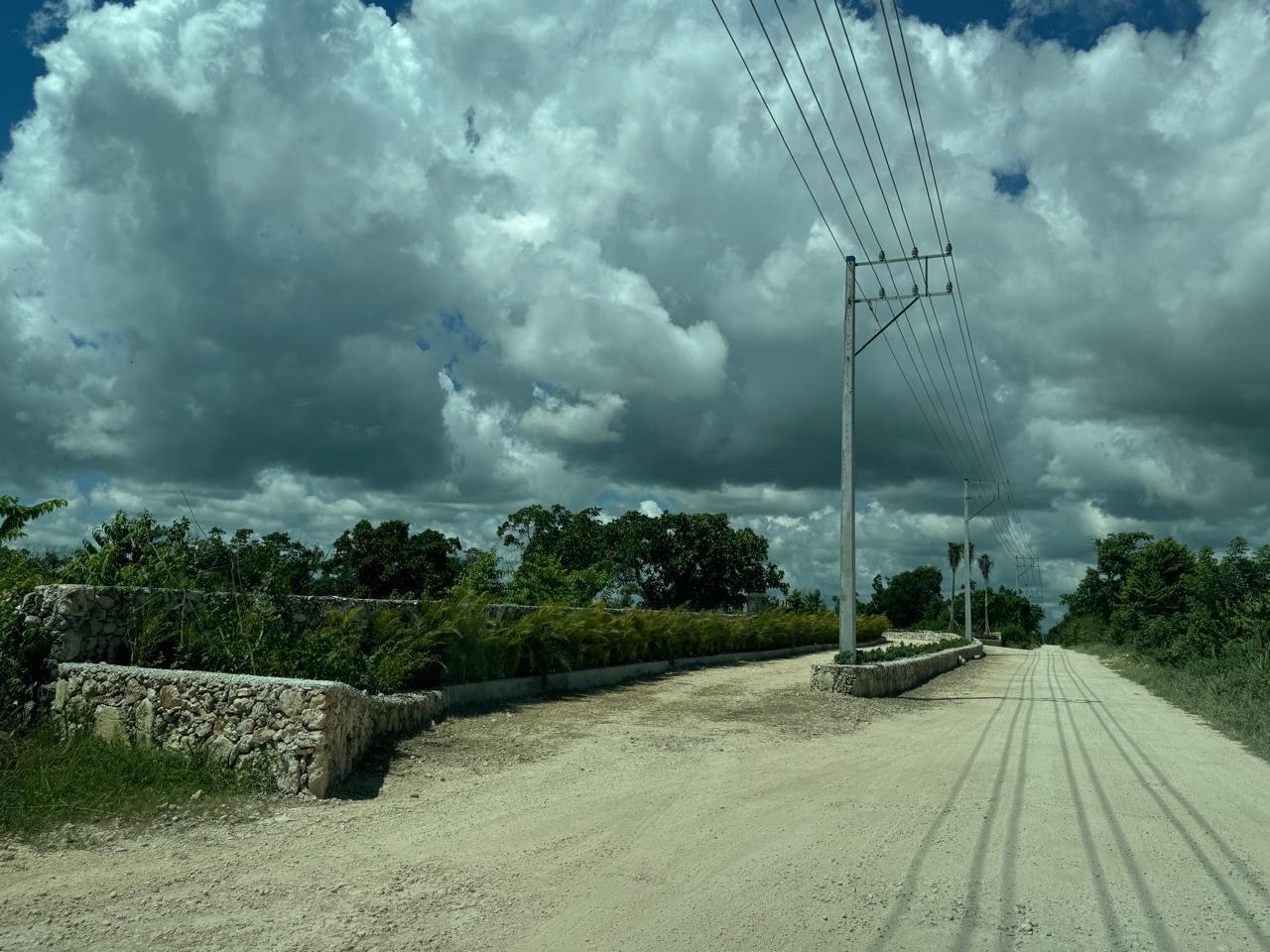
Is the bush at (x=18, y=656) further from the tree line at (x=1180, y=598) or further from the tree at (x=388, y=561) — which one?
the tree at (x=388, y=561)

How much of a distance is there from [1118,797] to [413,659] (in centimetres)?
814

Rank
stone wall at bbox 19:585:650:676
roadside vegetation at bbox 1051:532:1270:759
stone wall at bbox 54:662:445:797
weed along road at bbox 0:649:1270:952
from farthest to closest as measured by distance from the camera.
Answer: roadside vegetation at bbox 1051:532:1270:759, stone wall at bbox 19:585:650:676, stone wall at bbox 54:662:445:797, weed along road at bbox 0:649:1270:952

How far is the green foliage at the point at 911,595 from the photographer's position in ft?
371

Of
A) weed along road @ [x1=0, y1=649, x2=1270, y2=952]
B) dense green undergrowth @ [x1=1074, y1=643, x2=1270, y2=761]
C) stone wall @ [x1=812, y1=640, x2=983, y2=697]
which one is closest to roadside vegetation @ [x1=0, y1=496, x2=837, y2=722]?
weed along road @ [x1=0, y1=649, x2=1270, y2=952]

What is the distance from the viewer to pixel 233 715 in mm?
8562

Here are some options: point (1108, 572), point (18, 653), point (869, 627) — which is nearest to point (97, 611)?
point (18, 653)

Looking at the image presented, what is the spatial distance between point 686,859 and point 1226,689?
1894 centimetres

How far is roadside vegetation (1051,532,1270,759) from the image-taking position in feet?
62.3

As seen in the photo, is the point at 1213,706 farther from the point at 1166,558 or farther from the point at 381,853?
the point at 1166,558

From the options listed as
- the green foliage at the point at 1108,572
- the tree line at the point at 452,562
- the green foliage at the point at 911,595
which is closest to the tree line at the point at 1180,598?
the green foliage at the point at 1108,572

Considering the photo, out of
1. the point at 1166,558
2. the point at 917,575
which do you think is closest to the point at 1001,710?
the point at 1166,558

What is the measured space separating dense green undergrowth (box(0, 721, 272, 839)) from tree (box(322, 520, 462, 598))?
32415 millimetres

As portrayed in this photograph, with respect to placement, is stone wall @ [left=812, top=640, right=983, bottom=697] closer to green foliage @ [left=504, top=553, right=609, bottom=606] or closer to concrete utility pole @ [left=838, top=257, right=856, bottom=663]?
concrete utility pole @ [left=838, top=257, right=856, bottom=663]

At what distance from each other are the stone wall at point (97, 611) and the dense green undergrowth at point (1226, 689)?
13528 mm
